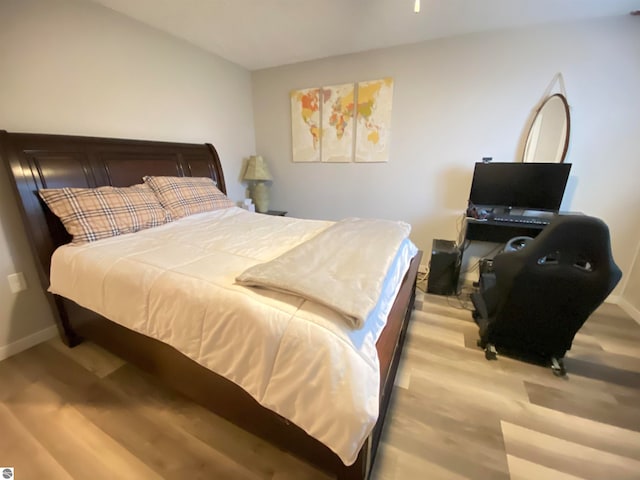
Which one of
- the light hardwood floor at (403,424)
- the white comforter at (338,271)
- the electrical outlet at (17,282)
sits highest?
the white comforter at (338,271)

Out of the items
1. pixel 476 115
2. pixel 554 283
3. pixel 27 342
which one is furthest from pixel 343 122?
pixel 27 342

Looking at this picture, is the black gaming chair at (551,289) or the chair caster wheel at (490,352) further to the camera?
the chair caster wheel at (490,352)

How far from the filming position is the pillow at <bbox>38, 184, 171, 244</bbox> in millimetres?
1593

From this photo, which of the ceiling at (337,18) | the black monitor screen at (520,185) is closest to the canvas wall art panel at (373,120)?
the ceiling at (337,18)

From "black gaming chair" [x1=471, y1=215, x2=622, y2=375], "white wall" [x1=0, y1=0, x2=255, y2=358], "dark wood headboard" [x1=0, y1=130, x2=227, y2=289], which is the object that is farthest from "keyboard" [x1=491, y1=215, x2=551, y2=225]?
"white wall" [x1=0, y1=0, x2=255, y2=358]

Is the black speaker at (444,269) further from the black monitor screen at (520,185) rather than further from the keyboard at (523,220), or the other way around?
the black monitor screen at (520,185)

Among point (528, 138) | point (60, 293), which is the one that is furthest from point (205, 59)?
point (528, 138)

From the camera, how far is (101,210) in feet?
5.56

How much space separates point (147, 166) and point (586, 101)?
3763mm

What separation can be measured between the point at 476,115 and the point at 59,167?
11.2 ft

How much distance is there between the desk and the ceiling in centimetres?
163

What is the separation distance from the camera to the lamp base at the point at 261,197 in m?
3.37

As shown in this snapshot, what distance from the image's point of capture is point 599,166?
223 centimetres

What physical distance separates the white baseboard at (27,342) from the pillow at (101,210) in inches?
32.3
